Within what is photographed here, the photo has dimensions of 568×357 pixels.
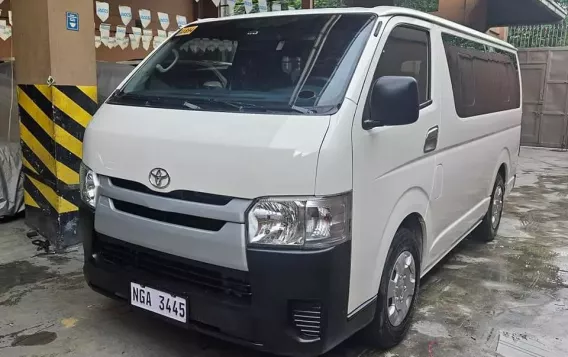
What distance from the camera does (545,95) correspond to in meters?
13.3

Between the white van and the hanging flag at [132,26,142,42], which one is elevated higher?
the hanging flag at [132,26,142,42]

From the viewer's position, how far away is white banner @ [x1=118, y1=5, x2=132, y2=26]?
26.8 feet

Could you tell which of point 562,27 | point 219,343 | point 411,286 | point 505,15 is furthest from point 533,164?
point 219,343

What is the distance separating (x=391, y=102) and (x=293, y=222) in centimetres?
79

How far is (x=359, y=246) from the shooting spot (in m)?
2.49

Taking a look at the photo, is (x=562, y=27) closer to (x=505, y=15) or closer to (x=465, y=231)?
(x=505, y=15)

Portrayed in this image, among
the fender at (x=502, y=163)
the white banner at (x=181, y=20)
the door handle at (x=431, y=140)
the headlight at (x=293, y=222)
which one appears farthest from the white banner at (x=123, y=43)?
the headlight at (x=293, y=222)

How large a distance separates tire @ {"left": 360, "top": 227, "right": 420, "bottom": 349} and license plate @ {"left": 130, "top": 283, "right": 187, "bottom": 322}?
106 centimetres

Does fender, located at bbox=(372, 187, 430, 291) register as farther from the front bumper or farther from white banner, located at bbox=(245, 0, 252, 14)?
white banner, located at bbox=(245, 0, 252, 14)

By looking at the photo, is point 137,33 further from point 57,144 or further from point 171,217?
point 171,217

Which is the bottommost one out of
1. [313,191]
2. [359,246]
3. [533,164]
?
[533,164]

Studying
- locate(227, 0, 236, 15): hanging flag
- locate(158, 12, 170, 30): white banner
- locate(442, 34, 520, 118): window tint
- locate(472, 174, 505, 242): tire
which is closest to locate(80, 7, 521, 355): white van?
locate(442, 34, 520, 118): window tint

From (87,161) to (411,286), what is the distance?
2088 millimetres

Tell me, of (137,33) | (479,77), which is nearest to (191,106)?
(479,77)
